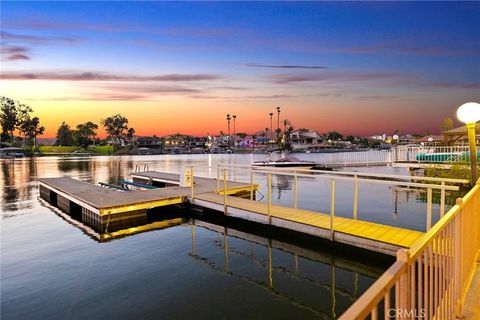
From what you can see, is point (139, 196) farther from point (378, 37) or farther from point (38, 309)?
point (378, 37)

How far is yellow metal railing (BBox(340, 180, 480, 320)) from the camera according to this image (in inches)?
65.7

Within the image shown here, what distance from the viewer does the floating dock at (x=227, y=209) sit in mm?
8266

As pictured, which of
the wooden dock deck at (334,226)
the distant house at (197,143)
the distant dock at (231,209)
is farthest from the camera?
the distant house at (197,143)

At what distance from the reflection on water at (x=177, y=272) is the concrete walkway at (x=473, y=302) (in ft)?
8.70

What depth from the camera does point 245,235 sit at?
36.3 feet

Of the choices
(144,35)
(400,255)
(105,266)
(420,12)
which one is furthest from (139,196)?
(420,12)

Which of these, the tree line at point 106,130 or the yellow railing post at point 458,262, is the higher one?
A: the tree line at point 106,130

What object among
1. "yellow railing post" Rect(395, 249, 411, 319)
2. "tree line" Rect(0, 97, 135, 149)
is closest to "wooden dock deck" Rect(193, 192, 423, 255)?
"yellow railing post" Rect(395, 249, 411, 319)

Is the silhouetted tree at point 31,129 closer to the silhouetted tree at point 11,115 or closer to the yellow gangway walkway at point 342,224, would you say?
the silhouetted tree at point 11,115

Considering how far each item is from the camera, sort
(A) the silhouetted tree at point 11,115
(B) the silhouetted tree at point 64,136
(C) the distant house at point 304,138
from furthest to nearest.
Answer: (C) the distant house at point 304,138 < (B) the silhouetted tree at point 64,136 < (A) the silhouetted tree at point 11,115

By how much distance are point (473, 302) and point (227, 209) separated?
9.13m

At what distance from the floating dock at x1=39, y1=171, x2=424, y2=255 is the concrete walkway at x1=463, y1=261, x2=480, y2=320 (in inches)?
123

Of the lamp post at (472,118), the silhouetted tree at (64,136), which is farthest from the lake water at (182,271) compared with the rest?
the silhouetted tree at (64,136)

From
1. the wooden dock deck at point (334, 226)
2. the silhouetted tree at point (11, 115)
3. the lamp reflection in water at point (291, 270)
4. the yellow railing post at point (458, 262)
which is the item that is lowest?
the lamp reflection in water at point (291, 270)
